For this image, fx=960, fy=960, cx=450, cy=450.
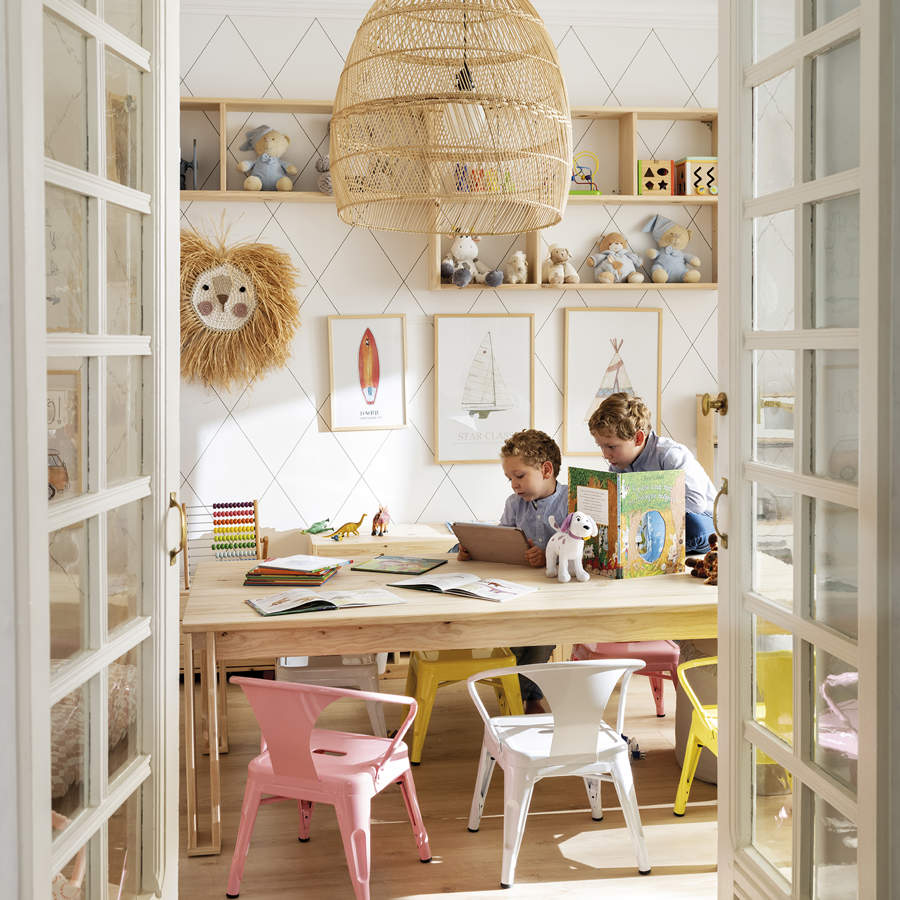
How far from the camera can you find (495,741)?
101 inches

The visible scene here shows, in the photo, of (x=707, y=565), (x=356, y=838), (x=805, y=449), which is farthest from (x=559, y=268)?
(x=805, y=449)

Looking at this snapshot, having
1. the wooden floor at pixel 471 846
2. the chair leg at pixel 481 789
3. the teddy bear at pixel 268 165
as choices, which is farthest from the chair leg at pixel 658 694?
the teddy bear at pixel 268 165

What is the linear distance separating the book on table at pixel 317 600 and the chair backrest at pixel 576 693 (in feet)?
1.36

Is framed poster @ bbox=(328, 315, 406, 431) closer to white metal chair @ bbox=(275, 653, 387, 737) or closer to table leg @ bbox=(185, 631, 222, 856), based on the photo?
white metal chair @ bbox=(275, 653, 387, 737)

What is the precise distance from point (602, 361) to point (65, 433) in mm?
3470

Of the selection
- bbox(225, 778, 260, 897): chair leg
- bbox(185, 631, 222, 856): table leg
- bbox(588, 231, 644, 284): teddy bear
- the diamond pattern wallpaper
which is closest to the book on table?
bbox(185, 631, 222, 856): table leg

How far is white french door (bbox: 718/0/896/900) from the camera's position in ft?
4.21

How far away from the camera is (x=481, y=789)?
275 centimetres

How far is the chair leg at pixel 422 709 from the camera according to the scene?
3.20m

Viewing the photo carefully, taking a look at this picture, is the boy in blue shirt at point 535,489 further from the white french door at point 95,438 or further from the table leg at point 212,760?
the white french door at point 95,438

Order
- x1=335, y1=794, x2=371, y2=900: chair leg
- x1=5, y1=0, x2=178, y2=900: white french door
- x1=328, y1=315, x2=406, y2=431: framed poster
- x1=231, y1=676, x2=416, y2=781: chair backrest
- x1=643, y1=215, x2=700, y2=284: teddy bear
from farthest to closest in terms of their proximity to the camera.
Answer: x1=643, y1=215, x2=700, y2=284: teddy bear → x1=328, y1=315, x2=406, y2=431: framed poster → x1=335, y1=794, x2=371, y2=900: chair leg → x1=231, y1=676, x2=416, y2=781: chair backrest → x1=5, y1=0, x2=178, y2=900: white french door

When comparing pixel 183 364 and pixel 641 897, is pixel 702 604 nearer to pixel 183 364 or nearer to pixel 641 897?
pixel 641 897

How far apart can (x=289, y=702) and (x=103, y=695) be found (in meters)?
0.78

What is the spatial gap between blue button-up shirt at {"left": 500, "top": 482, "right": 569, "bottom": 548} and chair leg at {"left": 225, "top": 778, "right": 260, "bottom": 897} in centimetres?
128
